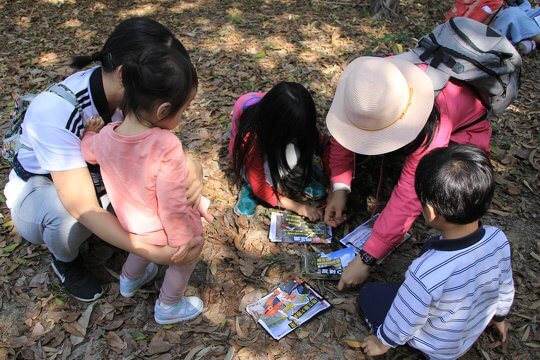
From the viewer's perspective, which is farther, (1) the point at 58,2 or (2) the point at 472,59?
(1) the point at 58,2

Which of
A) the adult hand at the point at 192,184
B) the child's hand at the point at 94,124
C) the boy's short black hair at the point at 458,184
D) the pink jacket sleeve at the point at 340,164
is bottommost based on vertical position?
the pink jacket sleeve at the point at 340,164

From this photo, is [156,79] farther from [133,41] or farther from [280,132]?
[280,132]

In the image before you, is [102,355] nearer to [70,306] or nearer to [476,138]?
[70,306]

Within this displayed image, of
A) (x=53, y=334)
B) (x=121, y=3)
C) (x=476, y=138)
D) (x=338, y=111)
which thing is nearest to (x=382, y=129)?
(x=338, y=111)

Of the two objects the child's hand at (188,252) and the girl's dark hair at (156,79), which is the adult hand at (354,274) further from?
the girl's dark hair at (156,79)

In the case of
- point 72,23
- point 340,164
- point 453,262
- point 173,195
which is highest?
point 173,195

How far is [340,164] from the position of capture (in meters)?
3.04

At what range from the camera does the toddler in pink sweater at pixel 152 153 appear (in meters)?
1.70

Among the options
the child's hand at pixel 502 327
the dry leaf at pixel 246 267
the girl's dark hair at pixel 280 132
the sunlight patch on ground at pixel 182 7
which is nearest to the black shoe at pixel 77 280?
the dry leaf at pixel 246 267

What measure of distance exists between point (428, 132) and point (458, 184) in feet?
2.70

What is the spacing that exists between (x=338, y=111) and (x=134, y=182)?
1.33 meters

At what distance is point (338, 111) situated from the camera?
2.62m

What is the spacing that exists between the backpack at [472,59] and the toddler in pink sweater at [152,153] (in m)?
1.65

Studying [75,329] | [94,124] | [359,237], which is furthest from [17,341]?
[359,237]
